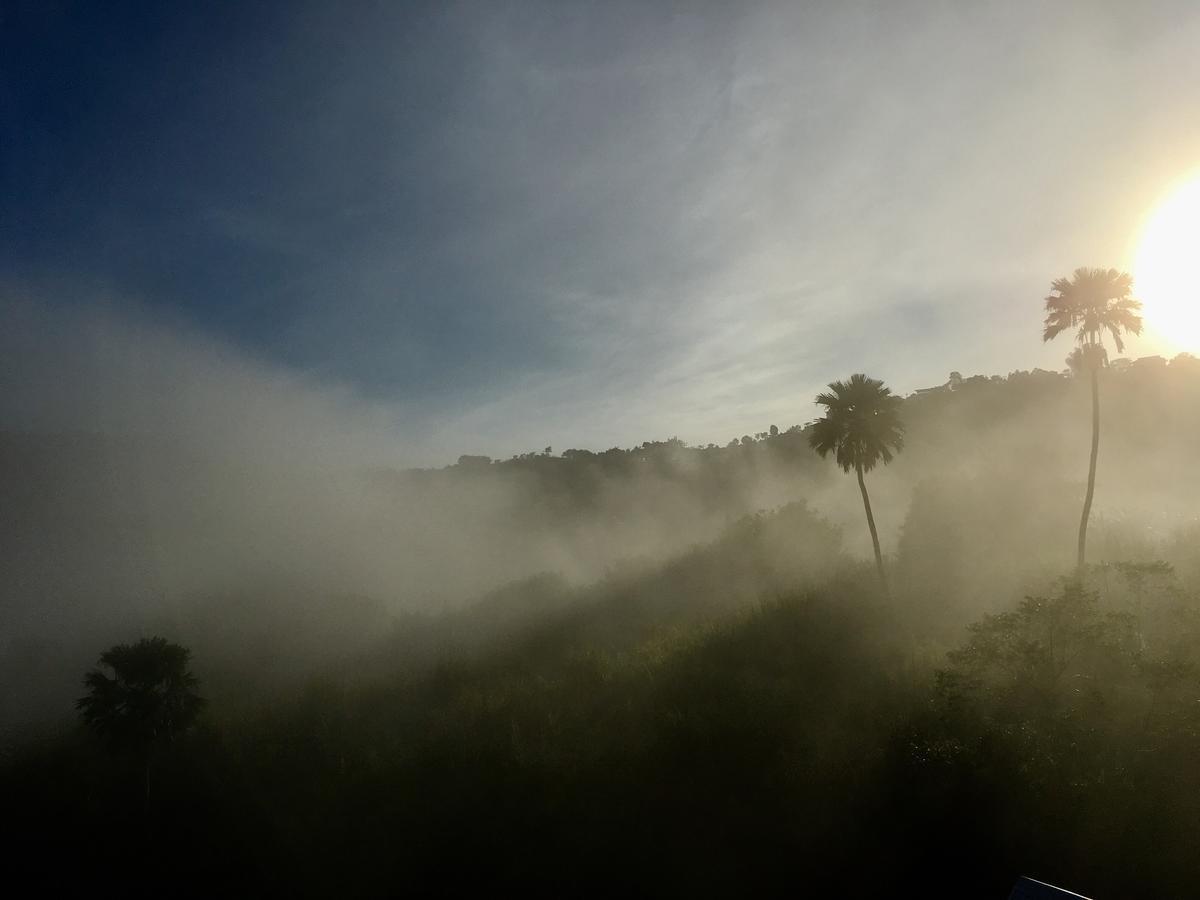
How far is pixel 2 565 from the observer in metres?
172

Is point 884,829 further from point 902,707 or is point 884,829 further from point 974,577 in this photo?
point 974,577

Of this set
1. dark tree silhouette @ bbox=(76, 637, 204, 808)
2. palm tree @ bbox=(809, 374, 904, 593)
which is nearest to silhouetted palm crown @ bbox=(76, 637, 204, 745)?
dark tree silhouette @ bbox=(76, 637, 204, 808)

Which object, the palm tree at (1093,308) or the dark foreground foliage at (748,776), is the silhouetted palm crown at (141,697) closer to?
the dark foreground foliage at (748,776)

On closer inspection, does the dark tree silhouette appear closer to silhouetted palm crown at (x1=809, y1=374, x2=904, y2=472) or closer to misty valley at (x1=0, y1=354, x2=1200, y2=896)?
misty valley at (x1=0, y1=354, x2=1200, y2=896)

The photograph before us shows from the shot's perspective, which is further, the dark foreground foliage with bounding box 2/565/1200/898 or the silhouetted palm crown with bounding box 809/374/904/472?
the silhouetted palm crown with bounding box 809/374/904/472

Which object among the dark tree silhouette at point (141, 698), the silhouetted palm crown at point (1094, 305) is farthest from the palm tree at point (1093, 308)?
the dark tree silhouette at point (141, 698)

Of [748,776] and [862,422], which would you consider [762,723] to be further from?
[862,422]

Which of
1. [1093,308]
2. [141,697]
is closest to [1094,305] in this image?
[1093,308]

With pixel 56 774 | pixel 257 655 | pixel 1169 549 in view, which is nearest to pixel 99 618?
pixel 257 655

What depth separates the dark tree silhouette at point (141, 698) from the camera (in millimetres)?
45156

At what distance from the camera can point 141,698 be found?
45.7 meters

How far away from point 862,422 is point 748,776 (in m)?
23.0

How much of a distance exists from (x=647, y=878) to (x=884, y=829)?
1044 centimetres

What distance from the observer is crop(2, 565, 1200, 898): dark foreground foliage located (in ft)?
77.2
